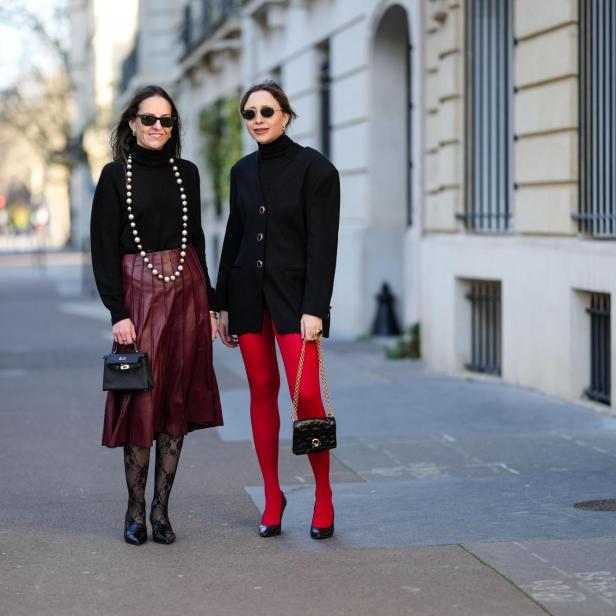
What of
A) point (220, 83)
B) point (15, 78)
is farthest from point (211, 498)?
point (15, 78)

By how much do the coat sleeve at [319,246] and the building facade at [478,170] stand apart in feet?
13.0

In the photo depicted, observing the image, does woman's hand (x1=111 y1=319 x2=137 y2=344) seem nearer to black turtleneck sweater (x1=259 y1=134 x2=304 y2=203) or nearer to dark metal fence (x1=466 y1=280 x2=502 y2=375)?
black turtleneck sweater (x1=259 y1=134 x2=304 y2=203)

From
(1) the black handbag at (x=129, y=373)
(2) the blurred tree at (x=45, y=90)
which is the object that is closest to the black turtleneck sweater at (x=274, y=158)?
(1) the black handbag at (x=129, y=373)

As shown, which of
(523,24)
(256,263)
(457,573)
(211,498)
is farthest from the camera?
(523,24)

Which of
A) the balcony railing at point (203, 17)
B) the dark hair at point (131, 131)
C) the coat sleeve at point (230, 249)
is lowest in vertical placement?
the coat sleeve at point (230, 249)

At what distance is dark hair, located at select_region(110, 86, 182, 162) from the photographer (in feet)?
21.1

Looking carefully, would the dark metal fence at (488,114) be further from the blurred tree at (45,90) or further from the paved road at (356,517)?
the blurred tree at (45,90)

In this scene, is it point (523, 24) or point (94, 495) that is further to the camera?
point (523, 24)

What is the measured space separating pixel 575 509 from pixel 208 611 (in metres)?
2.32

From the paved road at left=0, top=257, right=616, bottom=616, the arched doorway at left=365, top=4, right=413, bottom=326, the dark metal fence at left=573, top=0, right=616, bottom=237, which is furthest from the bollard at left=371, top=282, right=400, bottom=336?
the dark metal fence at left=573, top=0, right=616, bottom=237

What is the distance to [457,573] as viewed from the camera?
5.66 meters

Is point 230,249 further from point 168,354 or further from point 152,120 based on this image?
point 152,120

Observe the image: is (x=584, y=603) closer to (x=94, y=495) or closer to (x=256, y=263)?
(x=256, y=263)

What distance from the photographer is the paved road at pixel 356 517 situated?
5402mm
